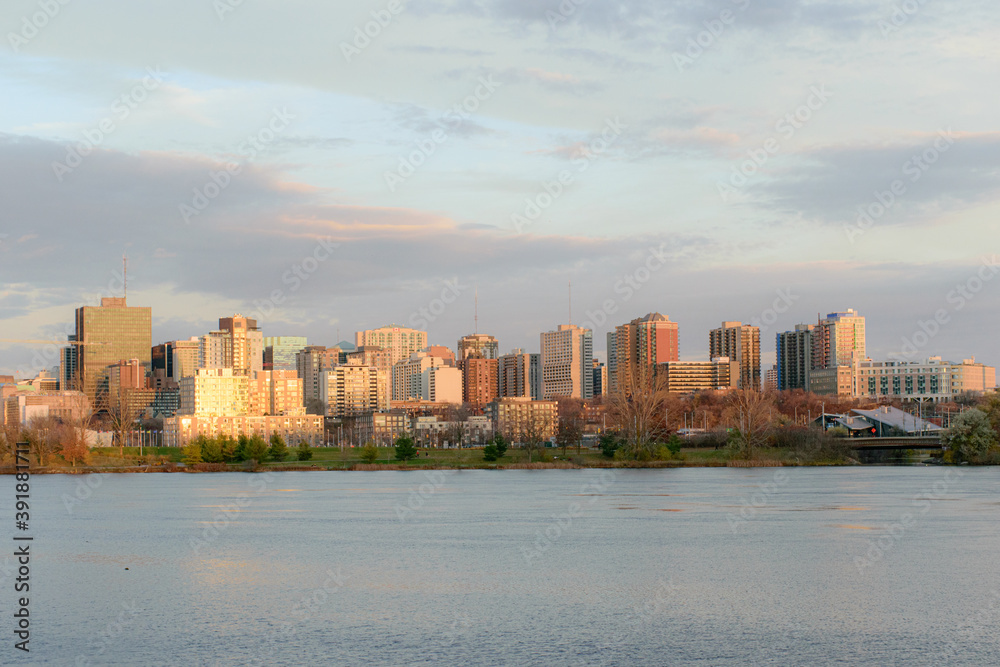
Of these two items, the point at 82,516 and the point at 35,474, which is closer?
the point at 82,516

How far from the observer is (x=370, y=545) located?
3862 cm

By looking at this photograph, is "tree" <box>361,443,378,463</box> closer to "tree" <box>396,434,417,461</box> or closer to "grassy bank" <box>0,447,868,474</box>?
"grassy bank" <box>0,447,868,474</box>

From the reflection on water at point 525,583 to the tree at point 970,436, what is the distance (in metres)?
45.1

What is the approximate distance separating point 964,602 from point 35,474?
94068 mm

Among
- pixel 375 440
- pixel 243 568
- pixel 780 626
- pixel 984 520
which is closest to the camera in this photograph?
pixel 780 626

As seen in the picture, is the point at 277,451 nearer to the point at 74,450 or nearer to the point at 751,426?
the point at 74,450

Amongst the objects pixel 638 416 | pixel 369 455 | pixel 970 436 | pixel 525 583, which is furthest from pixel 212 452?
pixel 525 583

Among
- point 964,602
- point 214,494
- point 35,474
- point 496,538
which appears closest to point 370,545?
point 496,538

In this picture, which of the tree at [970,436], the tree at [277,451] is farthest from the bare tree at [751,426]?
the tree at [277,451]

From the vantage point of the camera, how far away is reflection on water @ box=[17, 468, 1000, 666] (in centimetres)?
2212

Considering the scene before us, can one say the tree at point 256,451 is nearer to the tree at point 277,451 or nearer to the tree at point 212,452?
the tree at point 277,451

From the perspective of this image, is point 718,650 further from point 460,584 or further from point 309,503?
point 309,503

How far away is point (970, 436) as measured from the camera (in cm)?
9856

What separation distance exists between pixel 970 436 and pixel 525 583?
82231 mm
